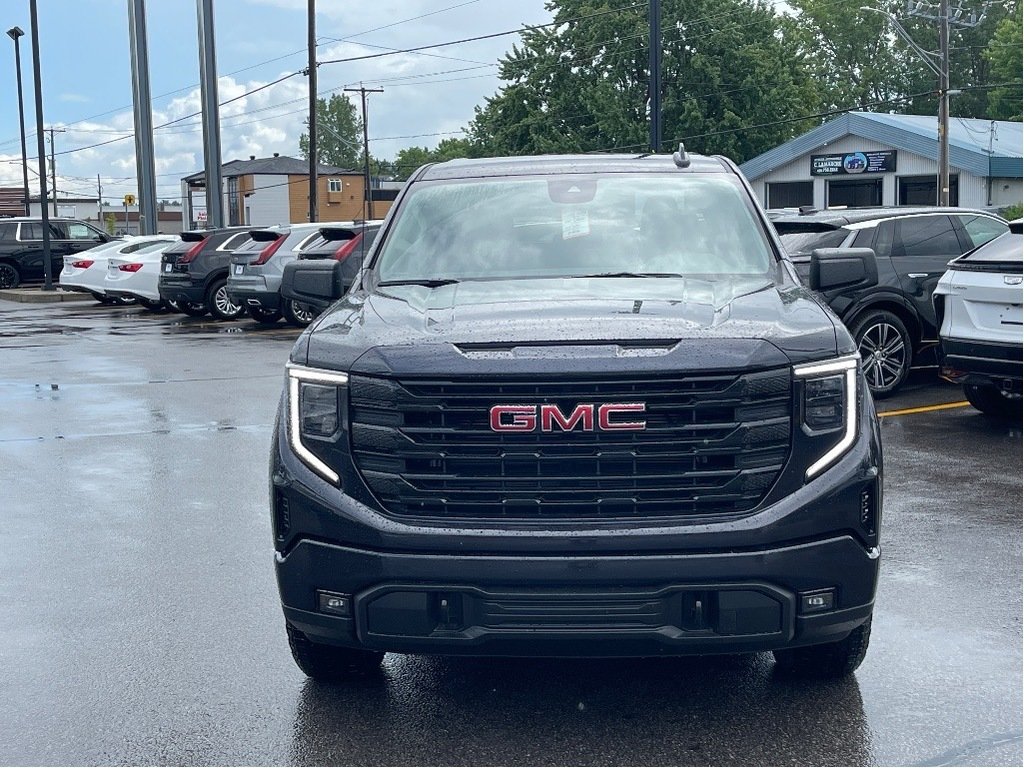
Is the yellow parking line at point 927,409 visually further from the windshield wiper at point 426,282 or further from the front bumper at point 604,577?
the front bumper at point 604,577

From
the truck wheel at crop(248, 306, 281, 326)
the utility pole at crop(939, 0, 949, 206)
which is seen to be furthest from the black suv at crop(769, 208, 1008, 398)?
the utility pole at crop(939, 0, 949, 206)

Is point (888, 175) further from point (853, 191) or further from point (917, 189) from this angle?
point (853, 191)

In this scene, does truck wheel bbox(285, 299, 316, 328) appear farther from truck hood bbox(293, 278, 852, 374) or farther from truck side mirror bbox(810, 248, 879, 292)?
truck hood bbox(293, 278, 852, 374)

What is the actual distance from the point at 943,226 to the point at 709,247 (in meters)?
8.02

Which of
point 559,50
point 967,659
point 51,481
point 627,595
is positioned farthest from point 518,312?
point 559,50

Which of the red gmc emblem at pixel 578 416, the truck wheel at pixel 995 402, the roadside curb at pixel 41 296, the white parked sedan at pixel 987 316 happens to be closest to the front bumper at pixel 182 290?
the roadside curb at pixel 41 296

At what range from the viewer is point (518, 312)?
4.27 m

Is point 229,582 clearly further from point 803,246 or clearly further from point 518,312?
point 803,246

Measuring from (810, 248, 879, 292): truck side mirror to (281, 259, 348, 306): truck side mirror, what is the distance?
203 cm

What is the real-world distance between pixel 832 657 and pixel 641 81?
54.7 m

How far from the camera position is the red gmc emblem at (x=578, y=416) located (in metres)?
3.85

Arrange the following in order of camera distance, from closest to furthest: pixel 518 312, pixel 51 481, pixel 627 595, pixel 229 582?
pixel 627 595
pixel 518 312
pixel 229 582
pixel 51 481

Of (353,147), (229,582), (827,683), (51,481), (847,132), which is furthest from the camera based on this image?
(353,147)

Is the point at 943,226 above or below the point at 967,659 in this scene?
above
